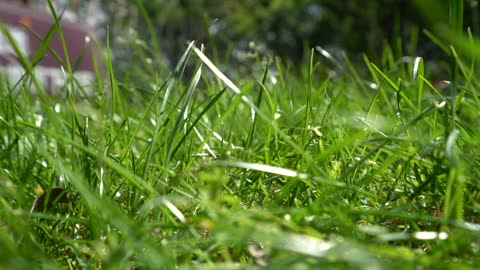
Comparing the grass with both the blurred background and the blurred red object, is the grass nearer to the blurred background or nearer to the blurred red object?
the blurred red object

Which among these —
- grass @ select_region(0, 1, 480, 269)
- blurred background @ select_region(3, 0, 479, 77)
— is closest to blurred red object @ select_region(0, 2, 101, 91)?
blurred background @ select_region(3, 0, 479, 77)

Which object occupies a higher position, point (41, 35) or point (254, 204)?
point (254, 204)

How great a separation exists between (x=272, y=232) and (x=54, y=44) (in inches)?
315

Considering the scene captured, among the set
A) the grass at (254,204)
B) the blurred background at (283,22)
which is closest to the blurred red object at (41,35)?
the blurred background at (283,22)

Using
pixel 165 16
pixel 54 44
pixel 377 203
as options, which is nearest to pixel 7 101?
pixel 377 203

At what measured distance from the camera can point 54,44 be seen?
7.88 m

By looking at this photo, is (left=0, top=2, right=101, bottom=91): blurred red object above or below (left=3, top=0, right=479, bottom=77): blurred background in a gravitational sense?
above

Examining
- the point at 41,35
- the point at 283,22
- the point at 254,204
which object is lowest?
the point at 283,22

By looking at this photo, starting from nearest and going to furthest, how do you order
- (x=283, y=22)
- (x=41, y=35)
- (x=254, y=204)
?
(x=254, y=204) → (x=41, y=35) → (x=283, y=22)

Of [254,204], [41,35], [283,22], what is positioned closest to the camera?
[254,204]

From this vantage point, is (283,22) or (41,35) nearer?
(41,35)

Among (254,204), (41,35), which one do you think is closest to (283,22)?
A: (41,35)

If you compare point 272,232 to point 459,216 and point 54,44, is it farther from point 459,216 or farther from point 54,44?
point 54,44

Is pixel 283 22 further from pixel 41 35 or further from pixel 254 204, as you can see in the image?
pixel 254 204
